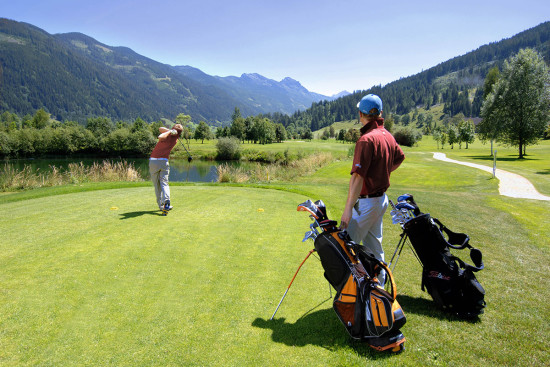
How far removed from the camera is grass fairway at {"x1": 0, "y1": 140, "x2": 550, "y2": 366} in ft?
9.20

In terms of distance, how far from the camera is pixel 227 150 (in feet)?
209

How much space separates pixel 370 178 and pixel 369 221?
0.59 m

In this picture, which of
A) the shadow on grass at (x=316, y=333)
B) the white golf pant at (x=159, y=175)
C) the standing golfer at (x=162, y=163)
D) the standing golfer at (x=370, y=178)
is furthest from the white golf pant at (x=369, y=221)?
the white golf pant at (x=159, y=175)

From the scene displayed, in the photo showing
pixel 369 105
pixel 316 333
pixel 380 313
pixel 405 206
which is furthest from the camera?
pixel 405 206

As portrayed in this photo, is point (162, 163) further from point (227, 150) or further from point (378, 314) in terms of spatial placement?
point (227, 150)

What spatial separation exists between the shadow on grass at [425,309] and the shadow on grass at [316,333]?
1.13 meters

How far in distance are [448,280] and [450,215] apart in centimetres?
611

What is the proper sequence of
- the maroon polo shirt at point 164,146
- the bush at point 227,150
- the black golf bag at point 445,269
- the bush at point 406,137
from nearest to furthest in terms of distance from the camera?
the black golf bag at point 445,269 → the maroon polo shirt at point 164,146 → the bush at point 227,150 → the bush at point 406,137

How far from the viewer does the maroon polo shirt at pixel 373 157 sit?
3.44 meters

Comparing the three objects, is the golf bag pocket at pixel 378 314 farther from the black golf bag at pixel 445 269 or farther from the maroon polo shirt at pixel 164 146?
the maroon polo shirt at pixel 164 146

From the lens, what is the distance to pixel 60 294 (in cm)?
358

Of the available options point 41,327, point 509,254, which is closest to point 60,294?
point 41,327

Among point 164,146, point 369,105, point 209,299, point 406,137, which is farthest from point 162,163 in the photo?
point 406,137

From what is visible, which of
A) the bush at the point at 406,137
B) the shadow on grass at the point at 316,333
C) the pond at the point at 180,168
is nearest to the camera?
the shadow on grass at the point at 316,333
